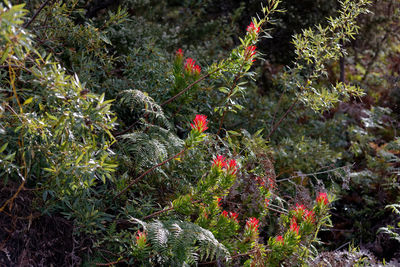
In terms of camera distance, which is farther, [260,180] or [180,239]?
[260,180]

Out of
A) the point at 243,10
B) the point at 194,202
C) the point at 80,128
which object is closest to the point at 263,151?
the point at 194,202

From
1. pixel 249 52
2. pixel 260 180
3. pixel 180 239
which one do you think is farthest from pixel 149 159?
pixel 249 52

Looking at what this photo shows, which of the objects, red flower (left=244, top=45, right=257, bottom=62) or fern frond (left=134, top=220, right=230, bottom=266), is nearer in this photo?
fern frond (left=134, top=220, right=230, bottom=266)

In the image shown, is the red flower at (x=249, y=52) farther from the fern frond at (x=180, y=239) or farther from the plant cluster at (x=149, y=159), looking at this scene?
the fern frond at (x=180, y=239)

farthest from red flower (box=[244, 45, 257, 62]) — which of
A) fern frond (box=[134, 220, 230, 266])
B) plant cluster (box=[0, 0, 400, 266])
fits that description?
fern frond (box=[134, 220, 230, 266])

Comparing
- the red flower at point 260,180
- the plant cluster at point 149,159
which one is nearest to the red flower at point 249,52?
the plant cluster at point 149,159

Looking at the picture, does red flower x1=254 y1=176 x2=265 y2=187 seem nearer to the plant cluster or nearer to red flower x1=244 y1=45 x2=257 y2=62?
the plant cluster

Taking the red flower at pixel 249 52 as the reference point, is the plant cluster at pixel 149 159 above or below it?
below

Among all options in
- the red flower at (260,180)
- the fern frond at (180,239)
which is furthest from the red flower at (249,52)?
the fern frond at (180,239)

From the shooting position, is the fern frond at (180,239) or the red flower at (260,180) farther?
the red flower at (260,180)

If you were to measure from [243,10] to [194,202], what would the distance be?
12.3ft

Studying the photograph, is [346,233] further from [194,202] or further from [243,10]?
[243,10]

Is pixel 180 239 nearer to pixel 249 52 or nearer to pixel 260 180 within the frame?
pixel 260 180

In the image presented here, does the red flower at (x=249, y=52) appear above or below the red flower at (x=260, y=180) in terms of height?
above
